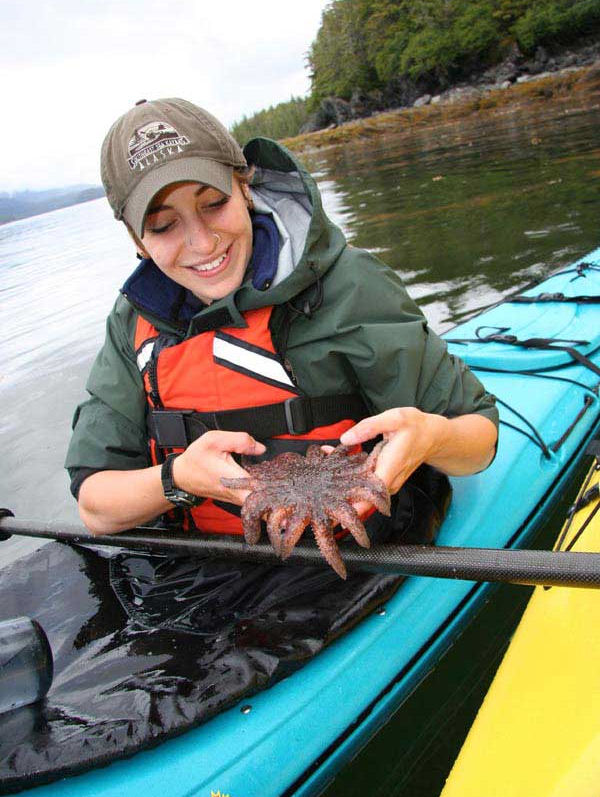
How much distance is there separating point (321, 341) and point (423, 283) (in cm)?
737

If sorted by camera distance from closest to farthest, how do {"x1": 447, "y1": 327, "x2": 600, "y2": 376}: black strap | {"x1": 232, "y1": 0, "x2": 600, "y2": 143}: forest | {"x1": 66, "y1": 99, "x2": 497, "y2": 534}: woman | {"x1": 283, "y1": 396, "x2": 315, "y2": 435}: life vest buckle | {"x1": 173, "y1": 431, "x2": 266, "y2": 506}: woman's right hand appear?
{"x1": 173, "y1": 431, "x2": 266, "y2": 506}: woman's right hand, {"x1": 66, "y1": 99, "x2": 497, "y2": 534}: woman, {"x1": 283, "y1": 396, "x2": 315, "y2": 435}: life vest buckle, {"x1": 447, "y1": 327, "x2": 600, "y2": 376}: black strap, {"x1": 232, "y1": 0, "x2": 600, "y2": 143}: forest

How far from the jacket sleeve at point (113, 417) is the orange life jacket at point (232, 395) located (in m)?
0.07

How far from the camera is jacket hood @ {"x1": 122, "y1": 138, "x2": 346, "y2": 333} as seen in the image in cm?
234

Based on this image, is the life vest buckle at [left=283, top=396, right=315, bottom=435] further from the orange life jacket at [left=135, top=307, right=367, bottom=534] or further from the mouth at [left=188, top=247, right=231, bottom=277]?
the mouth at [left=188, top=247, right=231, bottom=277]

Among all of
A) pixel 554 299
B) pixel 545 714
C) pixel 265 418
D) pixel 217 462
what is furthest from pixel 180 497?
pixel 554 299

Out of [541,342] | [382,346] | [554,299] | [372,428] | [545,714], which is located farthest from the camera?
[554,299]

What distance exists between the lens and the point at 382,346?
225cm

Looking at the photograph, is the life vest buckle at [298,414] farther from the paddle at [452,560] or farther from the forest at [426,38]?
the forest at [426,38]

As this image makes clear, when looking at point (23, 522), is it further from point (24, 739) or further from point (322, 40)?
point (322, 40)

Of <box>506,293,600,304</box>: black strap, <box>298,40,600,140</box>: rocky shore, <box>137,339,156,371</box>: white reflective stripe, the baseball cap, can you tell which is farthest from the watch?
<box>298,40,600,140</box>: rocky shore

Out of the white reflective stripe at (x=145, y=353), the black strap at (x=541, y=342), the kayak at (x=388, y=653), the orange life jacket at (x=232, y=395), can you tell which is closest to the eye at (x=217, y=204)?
the orange life jacket at (x=232, y=395)

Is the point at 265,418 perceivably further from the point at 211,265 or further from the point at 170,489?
the point at 211,265

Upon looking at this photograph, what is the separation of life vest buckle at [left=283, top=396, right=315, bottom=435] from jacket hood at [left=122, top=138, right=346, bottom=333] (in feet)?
1.27

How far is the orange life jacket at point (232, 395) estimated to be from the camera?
246 cm
